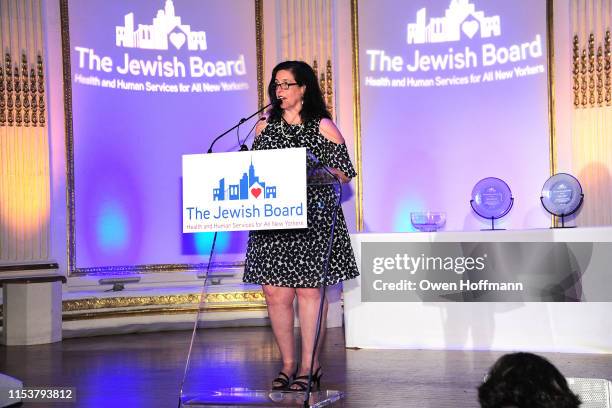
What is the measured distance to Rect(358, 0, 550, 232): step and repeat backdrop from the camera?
6.17 metres

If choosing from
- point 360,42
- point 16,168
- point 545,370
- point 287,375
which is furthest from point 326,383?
point 360,42

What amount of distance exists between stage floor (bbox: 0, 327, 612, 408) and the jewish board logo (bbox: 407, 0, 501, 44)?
8.27 ft

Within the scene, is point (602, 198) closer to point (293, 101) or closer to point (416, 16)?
point (416, 16)

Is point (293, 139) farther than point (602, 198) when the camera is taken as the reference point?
No

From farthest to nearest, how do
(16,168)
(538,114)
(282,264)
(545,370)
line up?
(538,114)
(16,168)
(282,264)
(545,370)

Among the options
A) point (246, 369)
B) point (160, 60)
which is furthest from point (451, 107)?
point (246, 369)

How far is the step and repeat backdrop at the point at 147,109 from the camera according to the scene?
6.08 m

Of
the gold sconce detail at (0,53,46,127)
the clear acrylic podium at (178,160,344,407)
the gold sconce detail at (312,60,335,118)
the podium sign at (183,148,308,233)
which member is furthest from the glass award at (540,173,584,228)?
the gold sconce detail at (0,53,46,127)

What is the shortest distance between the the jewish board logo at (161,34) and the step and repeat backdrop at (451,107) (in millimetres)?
1358

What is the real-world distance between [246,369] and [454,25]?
351 centimetres

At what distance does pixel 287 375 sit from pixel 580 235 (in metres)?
1.97

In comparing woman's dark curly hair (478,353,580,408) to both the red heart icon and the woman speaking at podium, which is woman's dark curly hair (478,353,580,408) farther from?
the woman speaking at podium

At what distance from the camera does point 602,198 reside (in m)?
5.87

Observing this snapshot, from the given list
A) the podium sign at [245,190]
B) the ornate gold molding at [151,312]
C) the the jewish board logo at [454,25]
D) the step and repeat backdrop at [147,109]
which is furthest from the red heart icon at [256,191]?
the the jewish board logo at [454,25]
